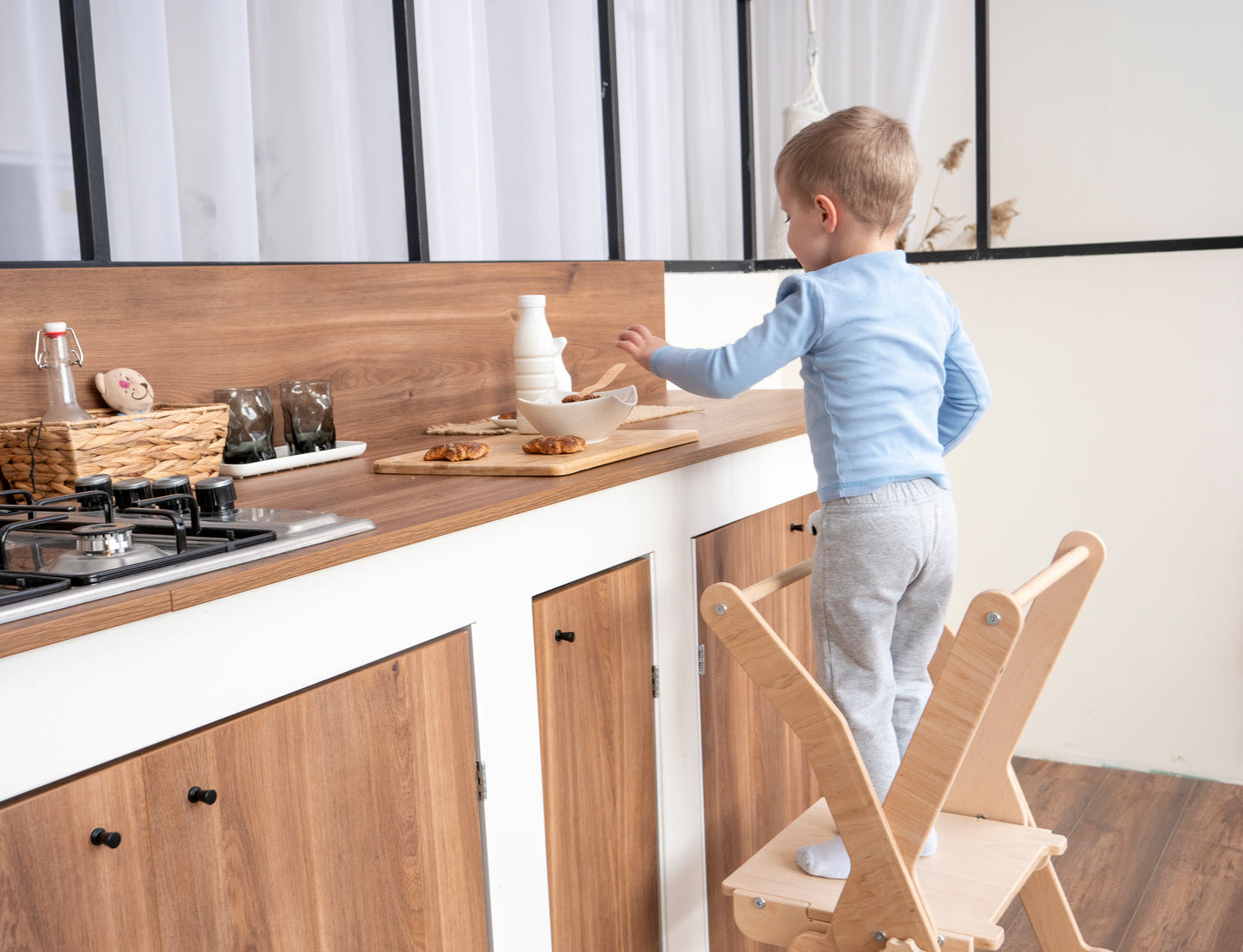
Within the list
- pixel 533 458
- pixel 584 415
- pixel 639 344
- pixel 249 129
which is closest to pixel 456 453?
pixel 533 458

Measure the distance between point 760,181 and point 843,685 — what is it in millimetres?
2199

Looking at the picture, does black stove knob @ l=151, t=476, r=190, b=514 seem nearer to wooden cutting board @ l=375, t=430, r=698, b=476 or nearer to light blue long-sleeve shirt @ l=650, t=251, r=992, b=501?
wooden cutting board @ l=375, t=430, r=698, b=476

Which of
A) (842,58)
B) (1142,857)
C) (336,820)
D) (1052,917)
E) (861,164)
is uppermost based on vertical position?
(842,58)

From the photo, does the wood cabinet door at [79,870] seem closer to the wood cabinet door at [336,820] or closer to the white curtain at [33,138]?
the wood cabinet door at [336,820]

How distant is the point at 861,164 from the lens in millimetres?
1504

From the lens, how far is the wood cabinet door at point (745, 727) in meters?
1.81

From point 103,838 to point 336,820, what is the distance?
26cm

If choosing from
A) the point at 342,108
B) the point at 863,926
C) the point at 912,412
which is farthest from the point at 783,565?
the point at 342,108

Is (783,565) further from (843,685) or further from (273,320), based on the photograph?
(273,320)

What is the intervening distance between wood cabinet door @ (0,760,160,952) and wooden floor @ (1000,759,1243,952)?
76.3 inches

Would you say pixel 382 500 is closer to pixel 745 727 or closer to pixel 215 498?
pixel 215 498

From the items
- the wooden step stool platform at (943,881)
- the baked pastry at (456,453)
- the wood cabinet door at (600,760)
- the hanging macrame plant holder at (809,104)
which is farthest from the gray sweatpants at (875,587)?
the hanging macrame plant holder at (809,104)

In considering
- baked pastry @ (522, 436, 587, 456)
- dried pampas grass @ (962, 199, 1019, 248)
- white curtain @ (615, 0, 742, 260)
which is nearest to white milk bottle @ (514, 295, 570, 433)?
baked pastry @ (522, 436, 587, 456)

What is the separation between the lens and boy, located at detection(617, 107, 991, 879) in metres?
1.48
